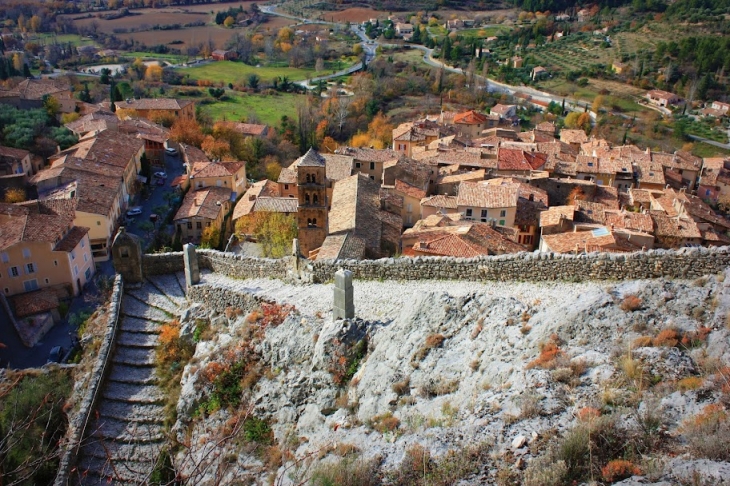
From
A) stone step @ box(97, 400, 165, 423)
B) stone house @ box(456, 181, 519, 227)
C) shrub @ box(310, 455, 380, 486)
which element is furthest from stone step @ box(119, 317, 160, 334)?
stone house @ box(456, 181, 519, 227)

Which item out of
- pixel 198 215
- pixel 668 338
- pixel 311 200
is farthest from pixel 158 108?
pixel 668 338

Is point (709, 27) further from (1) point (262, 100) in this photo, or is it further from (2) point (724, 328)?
(2) point (724, 328)

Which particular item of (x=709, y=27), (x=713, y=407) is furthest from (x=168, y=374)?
(x=709, y=27)

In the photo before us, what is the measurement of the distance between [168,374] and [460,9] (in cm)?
14649

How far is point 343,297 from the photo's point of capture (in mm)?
13055

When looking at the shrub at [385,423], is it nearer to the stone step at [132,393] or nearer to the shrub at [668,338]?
the shrub at [668,338]

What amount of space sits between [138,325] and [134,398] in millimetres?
2909

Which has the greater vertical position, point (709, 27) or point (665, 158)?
point (709, 27)

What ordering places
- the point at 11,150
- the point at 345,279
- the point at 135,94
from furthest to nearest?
the point at 135,94, the point at 11,150, the point at 345,279

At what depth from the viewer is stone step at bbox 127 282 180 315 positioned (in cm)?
1866

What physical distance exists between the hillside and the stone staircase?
1539 mm

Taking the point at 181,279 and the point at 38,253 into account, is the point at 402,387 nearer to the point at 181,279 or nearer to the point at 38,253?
the point at 181,279

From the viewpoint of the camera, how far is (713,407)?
27.9 feet

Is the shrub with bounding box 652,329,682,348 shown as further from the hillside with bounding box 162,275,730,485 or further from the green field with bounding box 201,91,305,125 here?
the green field with bounding box 201,91,305,125
